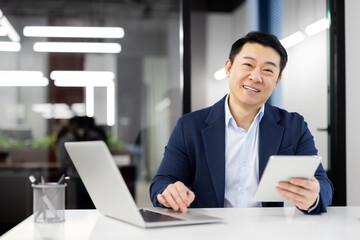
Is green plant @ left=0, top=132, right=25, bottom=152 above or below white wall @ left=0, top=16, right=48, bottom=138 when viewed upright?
below

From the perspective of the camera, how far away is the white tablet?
1431mm

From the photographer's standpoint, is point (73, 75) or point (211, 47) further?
point (73, 75)

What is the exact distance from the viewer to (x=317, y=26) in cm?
369

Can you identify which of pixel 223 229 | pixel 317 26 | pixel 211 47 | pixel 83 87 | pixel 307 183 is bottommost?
pixel 223 229

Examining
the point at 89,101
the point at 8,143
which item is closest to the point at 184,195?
the point at 89,101

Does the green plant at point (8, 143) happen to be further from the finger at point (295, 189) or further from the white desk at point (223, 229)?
the finger at point (295, 189)

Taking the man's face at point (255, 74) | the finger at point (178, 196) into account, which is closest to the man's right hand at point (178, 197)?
the finger at point (178, 196)

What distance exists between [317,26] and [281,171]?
98.1 inches

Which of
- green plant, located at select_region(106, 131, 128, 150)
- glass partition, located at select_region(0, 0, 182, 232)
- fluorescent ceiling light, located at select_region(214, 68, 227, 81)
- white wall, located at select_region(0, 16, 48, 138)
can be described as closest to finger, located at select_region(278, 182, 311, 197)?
fluorescent ceiling light, located at select_region(214, 68, 227, 81)

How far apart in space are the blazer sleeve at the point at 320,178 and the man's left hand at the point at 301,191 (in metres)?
0.06

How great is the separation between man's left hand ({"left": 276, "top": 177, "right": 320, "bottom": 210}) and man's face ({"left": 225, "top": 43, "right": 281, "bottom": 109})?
632mm

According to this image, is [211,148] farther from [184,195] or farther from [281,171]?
[281,171]

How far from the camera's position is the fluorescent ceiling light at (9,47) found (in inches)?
167

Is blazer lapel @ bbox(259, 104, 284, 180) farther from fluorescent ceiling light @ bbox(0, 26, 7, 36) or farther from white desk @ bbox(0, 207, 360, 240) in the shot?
fluorescent ceiling light @ bbox(0, 26, 7, 36)
